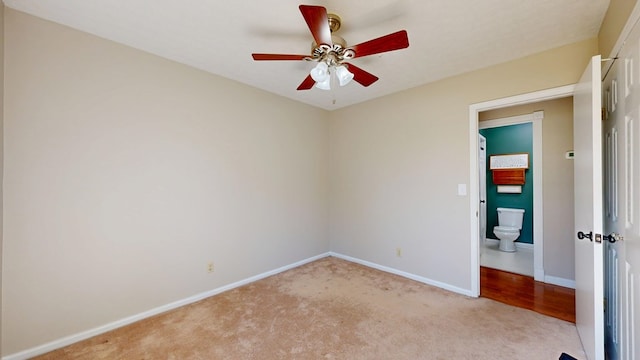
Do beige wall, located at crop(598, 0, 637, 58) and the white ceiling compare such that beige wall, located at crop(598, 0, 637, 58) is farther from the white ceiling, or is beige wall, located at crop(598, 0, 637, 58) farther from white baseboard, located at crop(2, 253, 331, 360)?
white baseboard, located at crop(2, 253, 331, 360)

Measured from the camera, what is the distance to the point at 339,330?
2.17 m

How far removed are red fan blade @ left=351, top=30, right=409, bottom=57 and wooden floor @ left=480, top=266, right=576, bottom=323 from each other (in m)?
2.73

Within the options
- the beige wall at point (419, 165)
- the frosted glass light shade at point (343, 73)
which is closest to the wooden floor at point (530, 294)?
the beige wall at point (419, 165)

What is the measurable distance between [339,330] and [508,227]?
159 inches

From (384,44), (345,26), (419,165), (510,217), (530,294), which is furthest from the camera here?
(510,217)

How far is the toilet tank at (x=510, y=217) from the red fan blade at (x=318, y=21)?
4.82m

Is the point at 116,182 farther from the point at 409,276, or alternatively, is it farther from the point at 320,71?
the point at 409,276

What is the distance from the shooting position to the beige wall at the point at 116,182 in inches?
72.5

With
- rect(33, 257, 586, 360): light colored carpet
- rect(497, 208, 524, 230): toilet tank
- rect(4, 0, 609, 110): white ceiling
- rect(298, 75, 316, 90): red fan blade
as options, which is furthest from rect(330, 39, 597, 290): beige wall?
rect(497, 208, 524, 230): toilet tank

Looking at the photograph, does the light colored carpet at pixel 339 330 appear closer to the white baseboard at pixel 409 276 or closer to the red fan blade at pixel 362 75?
the white baseboard at pixel 409 276

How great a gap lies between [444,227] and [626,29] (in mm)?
2114

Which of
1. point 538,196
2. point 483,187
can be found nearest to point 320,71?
point 538,196

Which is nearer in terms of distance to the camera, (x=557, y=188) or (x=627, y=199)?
(x=627, y=199)

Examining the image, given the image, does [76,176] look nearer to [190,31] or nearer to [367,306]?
[190,31]
